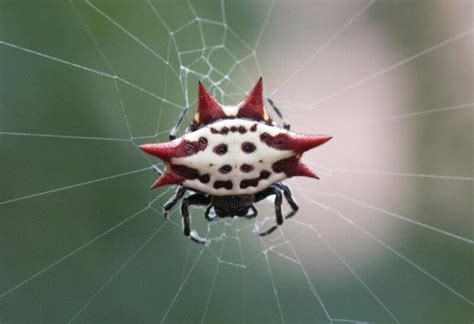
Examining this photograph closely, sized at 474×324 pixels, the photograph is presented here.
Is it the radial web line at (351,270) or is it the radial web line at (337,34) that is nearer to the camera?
the radial web line at (351,270)

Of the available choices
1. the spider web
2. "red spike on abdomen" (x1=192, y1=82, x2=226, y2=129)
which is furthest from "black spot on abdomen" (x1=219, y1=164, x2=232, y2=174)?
the spider web

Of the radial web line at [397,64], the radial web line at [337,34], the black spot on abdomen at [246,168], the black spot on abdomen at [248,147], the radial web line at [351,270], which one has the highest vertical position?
the radial web line at [337,34]

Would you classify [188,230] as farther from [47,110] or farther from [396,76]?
[396,76]

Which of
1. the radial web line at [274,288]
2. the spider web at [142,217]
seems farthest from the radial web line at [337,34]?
the radial web line at [274,288]

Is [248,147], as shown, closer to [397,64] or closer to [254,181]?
[254,181]

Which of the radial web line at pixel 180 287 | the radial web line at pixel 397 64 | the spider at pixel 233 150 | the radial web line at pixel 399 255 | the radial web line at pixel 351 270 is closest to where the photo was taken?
the spider at pixel 233 150

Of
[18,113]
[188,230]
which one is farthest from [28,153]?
[188,230]

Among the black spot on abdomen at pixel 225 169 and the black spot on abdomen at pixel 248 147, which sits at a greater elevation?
the black spot on abdomen at pixel 248 147

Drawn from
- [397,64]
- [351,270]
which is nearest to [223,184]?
[351,270]

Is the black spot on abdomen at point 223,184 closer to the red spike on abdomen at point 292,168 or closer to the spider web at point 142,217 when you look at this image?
the red spike on abdomen at point 292,168

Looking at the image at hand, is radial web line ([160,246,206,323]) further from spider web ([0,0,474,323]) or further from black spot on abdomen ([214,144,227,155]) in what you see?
black spot on abdomen ([214,144,227,155])
